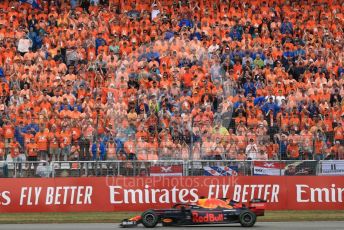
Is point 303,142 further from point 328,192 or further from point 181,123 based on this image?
point 181,123

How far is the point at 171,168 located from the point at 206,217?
5520mm

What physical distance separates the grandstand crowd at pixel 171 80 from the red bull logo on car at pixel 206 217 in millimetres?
5354

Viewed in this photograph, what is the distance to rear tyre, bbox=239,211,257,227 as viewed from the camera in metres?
21.6

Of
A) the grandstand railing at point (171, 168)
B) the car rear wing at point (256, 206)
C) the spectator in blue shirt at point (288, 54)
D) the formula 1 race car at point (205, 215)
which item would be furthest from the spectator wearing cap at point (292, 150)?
the spectator in blue shirt at point (288, 54)

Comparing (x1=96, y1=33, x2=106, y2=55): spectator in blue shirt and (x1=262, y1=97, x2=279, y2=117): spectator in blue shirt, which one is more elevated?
(x1=96, y1=33, x2=106, y2=55): spectator in blue shirt

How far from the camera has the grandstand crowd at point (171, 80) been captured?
88.2 ft

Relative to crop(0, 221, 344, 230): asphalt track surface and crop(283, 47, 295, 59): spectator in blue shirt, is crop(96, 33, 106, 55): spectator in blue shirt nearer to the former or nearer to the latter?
crop(283, 47, 295, 59): spectator in blue shirt

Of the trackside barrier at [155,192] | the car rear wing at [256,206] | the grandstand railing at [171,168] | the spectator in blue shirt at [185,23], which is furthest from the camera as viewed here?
the spectator in blue shirt at [185,23]

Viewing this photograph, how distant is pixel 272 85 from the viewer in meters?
31.3

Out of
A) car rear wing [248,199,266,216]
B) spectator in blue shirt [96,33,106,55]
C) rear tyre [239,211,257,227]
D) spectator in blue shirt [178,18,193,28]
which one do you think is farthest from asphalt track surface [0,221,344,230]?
spectator in blue shirt [178,18,193,28]

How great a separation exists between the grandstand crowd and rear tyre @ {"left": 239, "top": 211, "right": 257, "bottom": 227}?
5.49 metres

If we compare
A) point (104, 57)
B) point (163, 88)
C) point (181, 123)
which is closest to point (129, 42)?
point (104, 57)

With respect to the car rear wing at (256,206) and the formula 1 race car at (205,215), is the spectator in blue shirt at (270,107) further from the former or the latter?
the formula 1 race car at (205,215)

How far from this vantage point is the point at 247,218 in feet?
70.9
